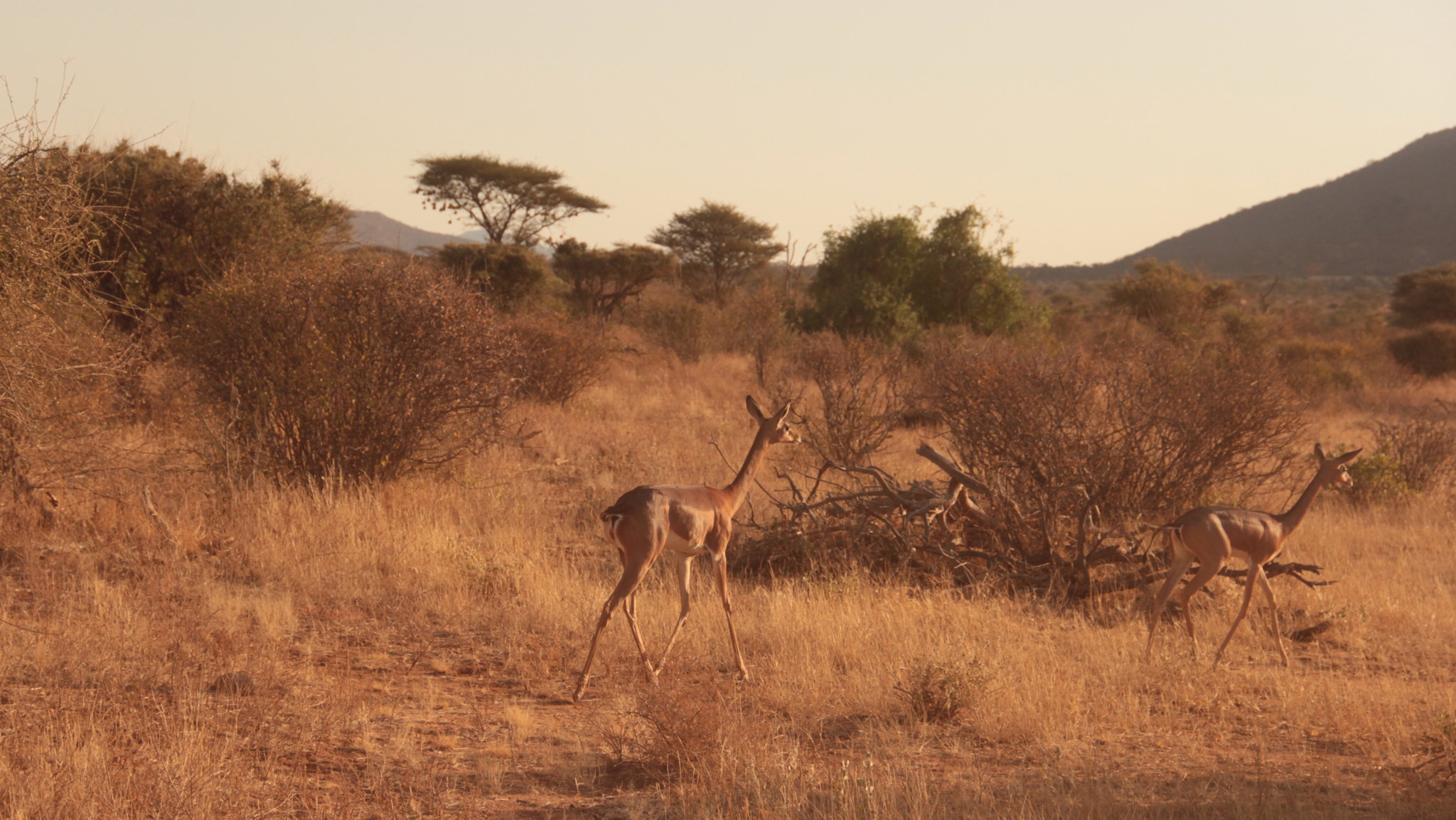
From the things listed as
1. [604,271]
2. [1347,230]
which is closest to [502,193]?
[604,271]

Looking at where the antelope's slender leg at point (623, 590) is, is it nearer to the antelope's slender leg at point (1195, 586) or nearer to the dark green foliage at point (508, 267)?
the antelope's slender leg at point (1195, 586)

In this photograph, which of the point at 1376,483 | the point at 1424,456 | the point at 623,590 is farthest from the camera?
the point at 1424,456

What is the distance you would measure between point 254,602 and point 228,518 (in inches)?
79.9

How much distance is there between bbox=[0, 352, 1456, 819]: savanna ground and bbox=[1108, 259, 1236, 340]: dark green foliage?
17.9 m

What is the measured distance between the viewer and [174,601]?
680cm

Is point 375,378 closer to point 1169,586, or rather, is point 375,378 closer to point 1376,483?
point 1169,586

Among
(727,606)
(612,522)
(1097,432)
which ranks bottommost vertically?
(727,606)

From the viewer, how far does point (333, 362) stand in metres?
9.36

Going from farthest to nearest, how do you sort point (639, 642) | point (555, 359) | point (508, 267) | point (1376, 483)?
1. point (508, 267)
2. point (555, 359)
3. point (1376, 483)
4. point (639, 642)

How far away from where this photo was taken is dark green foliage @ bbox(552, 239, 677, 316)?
3225 centimetres

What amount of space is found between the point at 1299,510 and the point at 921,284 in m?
17.4

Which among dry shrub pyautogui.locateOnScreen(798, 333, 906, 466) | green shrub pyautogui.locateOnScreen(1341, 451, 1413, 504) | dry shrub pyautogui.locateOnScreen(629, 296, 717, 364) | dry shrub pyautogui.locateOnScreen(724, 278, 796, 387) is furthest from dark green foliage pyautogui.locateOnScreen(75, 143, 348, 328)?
green shrub pyautogui.locateOnScreen(1341, 451, 1413, 504)

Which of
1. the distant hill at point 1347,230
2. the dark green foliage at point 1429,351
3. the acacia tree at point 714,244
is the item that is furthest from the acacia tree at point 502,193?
the distant hill at point 1347,230

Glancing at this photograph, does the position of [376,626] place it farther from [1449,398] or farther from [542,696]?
[1449,398]
